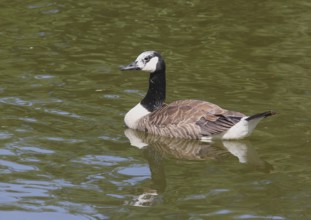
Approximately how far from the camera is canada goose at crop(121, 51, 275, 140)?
12102 mm

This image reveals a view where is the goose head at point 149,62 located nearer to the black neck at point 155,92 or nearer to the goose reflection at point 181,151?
the black neck at point 155,92

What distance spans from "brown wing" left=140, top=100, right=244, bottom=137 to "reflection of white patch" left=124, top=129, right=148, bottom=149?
224 mm

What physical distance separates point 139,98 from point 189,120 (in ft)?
5.06

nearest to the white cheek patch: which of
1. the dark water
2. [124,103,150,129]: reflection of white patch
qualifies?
[124,103,150,129]: reflection of white patch

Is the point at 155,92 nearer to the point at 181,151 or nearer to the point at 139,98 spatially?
the point at 139,98

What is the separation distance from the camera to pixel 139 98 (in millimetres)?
13797

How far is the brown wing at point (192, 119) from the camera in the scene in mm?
12148

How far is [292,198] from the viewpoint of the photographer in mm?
9742

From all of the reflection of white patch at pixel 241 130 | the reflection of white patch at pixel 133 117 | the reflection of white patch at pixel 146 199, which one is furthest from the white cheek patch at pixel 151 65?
the reflection of white patch at pixel 146 199

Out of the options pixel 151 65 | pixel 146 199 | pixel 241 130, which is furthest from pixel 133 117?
pixel 146 199

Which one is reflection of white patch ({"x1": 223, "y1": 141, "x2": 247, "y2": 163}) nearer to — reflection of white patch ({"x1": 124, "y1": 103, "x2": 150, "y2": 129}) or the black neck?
reflection of white patch ({"x1": 124, "y1": 103, "x2": 150, "y2": 129})

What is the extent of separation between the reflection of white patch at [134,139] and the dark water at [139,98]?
9cm

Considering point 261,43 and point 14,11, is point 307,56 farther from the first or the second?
point 14,11

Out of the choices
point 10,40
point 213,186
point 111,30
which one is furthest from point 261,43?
point 213,186
